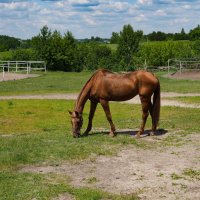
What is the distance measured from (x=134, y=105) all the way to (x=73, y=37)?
121 feet

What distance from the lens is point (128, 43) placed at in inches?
2064

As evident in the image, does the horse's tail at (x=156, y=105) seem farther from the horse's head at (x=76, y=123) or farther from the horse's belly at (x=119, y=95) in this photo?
the horse's head at (x=76, y=123)

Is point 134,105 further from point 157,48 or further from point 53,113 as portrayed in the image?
point 157,48

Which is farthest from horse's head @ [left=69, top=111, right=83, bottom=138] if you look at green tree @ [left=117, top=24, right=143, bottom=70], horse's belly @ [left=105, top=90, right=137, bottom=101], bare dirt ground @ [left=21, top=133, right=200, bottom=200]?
green tree @ [left=117, top=24, right=143, bottom=70]

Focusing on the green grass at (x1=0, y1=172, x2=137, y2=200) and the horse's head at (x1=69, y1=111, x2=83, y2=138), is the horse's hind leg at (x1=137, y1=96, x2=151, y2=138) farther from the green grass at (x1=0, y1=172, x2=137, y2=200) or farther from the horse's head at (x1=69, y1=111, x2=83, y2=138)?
the green grass at (x1=0, y1=172, x2=137, y2=200)

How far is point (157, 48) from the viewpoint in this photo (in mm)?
62875

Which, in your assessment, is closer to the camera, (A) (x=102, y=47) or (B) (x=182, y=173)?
(B) (x=182, y=173)

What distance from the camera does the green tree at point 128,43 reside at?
51.4 metres

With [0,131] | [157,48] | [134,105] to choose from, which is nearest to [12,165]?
[0,131]

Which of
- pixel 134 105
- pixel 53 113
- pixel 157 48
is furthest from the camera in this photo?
pixel 157 48

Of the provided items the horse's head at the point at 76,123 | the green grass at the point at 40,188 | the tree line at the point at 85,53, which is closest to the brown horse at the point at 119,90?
the horse's head at the point at 76,123

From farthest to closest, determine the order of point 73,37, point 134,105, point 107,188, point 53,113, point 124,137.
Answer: point 73,37 < point 134,105 < point 53,113 < point 124,137 < point 107,188

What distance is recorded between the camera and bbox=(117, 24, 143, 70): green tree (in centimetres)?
5138

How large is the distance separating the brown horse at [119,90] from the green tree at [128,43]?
3974 cm
